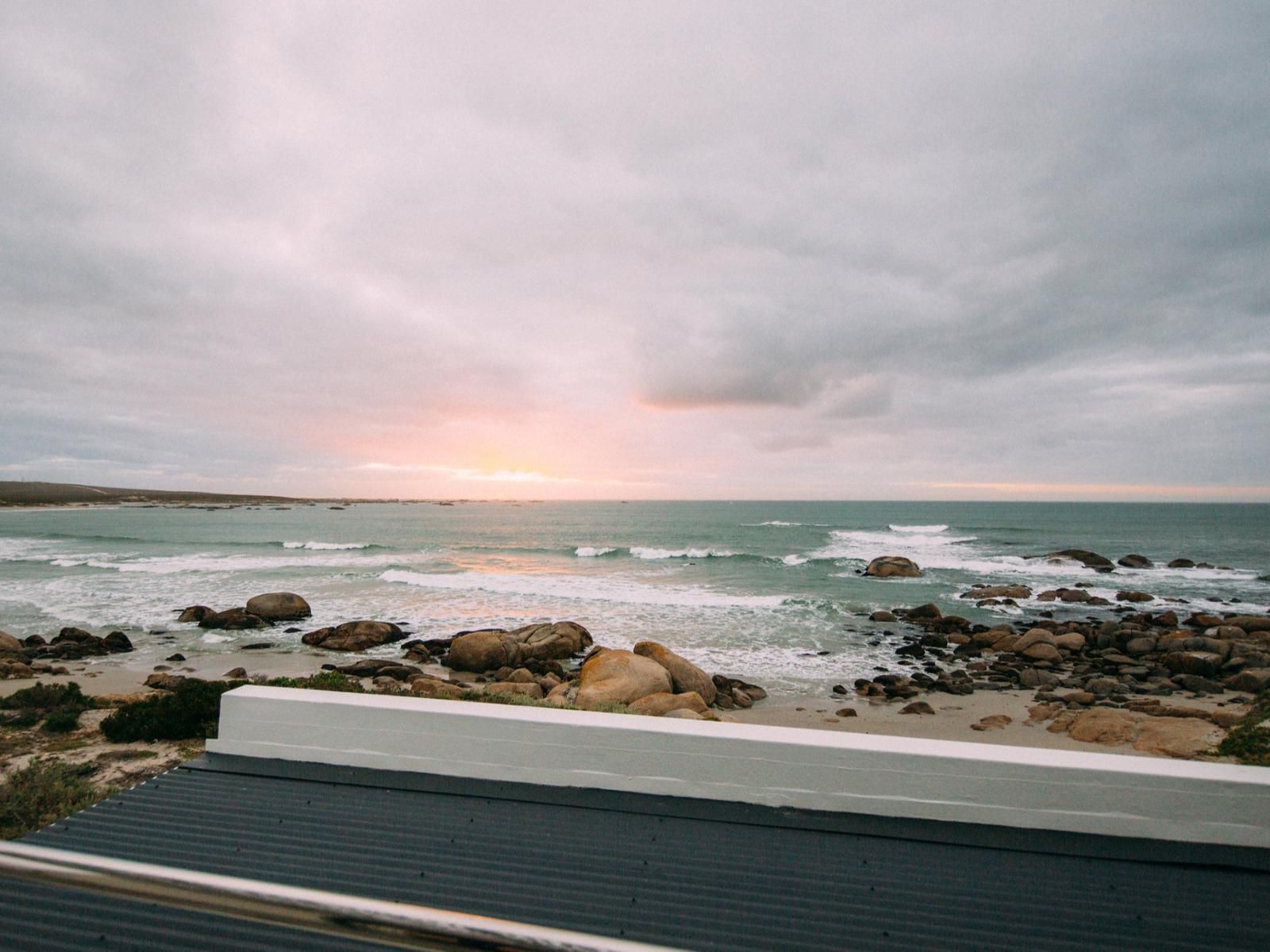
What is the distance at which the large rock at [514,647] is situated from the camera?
15.7 metres

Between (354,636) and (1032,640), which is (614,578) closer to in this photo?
(354,636)

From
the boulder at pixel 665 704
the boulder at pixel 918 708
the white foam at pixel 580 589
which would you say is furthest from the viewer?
the white foam at pixel 580 589

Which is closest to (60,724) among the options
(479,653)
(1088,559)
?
(479,653)

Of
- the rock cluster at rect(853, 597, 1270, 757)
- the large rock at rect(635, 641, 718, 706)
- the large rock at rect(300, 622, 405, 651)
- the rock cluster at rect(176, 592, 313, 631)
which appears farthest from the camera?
the rock cluster at rect(176, 592, 313, 631)

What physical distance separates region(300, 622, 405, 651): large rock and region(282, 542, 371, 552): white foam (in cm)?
2901

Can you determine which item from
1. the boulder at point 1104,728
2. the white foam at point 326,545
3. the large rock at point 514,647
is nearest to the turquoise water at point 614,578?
the white foam at point 326,545

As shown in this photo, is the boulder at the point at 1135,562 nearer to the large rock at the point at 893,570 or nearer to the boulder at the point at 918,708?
the large rock at the point at 893,570

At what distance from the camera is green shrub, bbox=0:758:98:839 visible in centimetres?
550

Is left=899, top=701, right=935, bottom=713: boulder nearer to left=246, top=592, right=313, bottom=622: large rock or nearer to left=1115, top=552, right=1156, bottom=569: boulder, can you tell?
left=246, top=592, right=313, bottom=622: large rock

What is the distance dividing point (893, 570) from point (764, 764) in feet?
108

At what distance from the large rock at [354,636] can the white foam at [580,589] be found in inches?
337

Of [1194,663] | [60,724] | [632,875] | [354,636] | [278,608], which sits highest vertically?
[632,875]

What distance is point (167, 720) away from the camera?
26.1 feet

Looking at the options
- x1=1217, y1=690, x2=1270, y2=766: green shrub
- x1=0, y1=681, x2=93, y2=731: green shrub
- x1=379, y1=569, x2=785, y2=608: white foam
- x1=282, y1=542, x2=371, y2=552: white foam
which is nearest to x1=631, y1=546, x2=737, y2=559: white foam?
x1=379, y1=569, x2=785, y2=608: white foam
